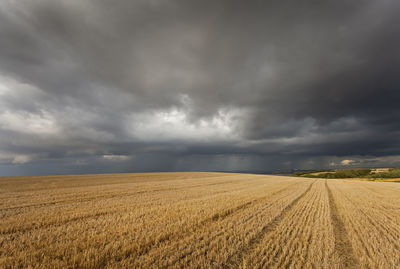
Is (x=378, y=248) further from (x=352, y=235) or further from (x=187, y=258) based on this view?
(x=187, y=258)

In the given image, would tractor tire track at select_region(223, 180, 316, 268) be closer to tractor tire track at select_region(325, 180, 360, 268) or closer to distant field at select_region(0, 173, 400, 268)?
distant field at select_region(0, 173, 400, 268)

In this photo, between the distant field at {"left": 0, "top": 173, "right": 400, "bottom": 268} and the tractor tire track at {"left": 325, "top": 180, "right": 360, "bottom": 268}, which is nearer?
the distant field at {"left": 0, "top": 173, "right": 400, "bottom": 268}

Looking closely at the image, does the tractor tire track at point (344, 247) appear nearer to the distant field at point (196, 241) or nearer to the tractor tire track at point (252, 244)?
the distant field at point (196, 241)

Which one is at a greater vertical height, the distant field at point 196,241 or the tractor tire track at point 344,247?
the distant field at point 196,241

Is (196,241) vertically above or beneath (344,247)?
above

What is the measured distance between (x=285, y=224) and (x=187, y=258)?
5.34m

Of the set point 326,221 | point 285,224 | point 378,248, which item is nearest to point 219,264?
point 285,224

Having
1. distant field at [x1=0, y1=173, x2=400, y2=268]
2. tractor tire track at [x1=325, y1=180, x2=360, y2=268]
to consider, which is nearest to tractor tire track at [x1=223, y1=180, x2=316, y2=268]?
distant field at [x1=0, y1=173, x2=400, y2=268]

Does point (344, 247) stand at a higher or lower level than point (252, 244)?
lower

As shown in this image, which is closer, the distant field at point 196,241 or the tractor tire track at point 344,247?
the distant field at point 196,241

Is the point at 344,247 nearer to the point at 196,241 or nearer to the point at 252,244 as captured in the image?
the point at 252,244

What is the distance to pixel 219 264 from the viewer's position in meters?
4.45

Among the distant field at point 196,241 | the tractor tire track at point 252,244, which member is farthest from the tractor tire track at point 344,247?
the tractor tire track at point 252,244

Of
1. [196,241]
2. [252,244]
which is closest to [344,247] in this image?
[252,244]
